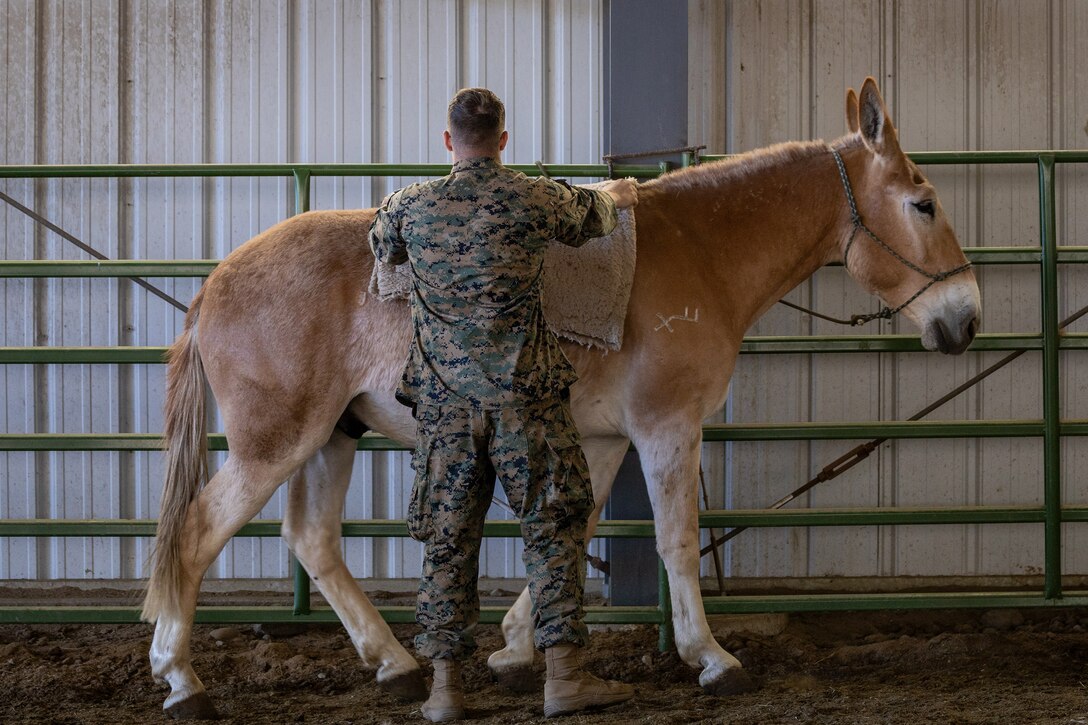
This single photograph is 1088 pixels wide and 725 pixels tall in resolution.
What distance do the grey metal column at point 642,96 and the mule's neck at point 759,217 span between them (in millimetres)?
913

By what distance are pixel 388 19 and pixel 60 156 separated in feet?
7.01

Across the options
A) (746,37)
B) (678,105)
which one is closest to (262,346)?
(678,105)

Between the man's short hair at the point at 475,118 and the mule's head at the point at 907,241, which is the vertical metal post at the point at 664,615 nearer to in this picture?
the mule's head at the point at 907,241

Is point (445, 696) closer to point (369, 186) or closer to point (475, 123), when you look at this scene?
point (475, 123)

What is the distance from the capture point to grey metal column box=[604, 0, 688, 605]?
200 inches

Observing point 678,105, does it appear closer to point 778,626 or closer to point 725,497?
point 725,497

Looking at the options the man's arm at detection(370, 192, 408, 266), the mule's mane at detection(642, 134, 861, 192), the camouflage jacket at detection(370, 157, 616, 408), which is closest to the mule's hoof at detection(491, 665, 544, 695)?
the camouflage jacket at detection(370, 157, 616, 408)

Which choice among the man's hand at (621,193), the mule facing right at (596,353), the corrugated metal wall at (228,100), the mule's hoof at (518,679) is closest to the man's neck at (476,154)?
the man's hand at (621,193)

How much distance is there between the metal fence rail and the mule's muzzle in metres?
0.62

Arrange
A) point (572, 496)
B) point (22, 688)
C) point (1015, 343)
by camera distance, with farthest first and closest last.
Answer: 1. point (1015, 343)
2. point (22, 688)
3. point (572, 496)

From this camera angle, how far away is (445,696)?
333cm

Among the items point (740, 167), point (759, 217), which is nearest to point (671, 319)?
point (759, 217)

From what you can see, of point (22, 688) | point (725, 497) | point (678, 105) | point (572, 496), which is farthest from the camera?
point (725, 497)

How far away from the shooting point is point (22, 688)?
13.3 feet
